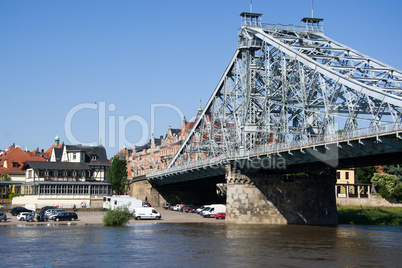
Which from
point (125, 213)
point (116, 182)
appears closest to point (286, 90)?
point (125, 213)

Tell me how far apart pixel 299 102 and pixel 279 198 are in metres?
15.9

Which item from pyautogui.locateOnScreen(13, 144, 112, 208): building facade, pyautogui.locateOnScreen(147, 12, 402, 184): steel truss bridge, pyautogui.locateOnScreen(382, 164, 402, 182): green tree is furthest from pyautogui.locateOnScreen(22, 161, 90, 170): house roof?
pyautogui.locateOnScreen(382, 164, 402, 182): green tree

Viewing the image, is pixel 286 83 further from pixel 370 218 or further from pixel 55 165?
pixel 55 165

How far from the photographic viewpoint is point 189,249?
40469mm

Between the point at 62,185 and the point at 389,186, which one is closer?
the point at 62,185

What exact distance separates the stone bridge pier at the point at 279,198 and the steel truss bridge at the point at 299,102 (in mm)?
3110

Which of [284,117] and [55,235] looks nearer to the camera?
[55,235]

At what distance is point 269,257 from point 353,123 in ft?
73.9

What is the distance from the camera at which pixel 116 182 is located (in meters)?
138

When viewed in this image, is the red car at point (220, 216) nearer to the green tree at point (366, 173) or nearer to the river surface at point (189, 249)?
the river surface at point (189, 249)

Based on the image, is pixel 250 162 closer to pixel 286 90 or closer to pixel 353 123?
pixel 286 90

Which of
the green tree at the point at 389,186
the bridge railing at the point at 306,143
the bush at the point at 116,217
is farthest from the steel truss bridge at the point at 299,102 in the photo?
the green tree at the point at 389,186

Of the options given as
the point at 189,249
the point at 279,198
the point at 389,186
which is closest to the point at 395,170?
the point at 389,186

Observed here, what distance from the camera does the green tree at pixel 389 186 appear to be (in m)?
108
